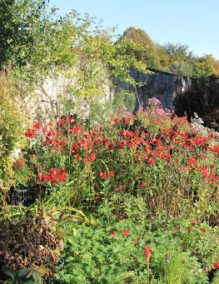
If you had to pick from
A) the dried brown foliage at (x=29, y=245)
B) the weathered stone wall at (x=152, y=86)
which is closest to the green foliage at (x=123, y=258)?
the dried brown foliage at (x=29, y=245)

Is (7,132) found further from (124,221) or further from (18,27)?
(18,27)

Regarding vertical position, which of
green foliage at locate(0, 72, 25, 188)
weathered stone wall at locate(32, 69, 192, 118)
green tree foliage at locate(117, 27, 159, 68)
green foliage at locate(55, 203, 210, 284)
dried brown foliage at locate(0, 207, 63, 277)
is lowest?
green foliage at locate(55, 203, 210, 284)

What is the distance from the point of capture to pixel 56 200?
339 cm

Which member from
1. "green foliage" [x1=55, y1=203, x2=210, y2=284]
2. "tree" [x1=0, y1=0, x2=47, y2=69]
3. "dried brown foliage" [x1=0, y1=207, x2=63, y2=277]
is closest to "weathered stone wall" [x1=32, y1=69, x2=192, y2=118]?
"tree" [x1=0, y1=0, x2=47, y2=69]

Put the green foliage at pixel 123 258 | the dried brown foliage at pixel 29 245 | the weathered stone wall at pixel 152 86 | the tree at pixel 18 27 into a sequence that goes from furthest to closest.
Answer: the weathered stone wall at pixel 152 86 < the tree at pixel 18 27 < the green foliage at pixel 123 258 < the dried brown foliage at pixel 29 245

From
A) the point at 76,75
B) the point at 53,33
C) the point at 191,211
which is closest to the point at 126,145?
the point at 191,211

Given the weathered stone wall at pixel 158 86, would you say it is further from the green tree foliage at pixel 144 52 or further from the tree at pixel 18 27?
the tree at pixel 18 27

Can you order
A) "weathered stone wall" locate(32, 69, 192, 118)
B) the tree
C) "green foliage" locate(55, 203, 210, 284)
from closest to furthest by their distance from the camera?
"green foliage" locate(55, 203, 210, 284)
the tree
"weathered stone wall" locate(32, 69, 192, 118)

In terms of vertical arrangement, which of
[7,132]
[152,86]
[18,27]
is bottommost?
[7,132]

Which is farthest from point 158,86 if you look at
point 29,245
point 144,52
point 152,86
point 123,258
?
point 29,245

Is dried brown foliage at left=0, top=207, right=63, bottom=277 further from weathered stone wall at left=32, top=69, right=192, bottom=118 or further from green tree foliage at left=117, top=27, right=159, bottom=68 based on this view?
green tree foliage at left=117, top=27, right=159, bottom=68

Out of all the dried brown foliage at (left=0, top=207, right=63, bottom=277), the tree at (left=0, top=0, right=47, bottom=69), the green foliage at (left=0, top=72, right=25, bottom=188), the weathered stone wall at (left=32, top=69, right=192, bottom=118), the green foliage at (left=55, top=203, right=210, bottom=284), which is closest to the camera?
the dried brown foliage at (left=0, top=207, right=63, bottom=277)

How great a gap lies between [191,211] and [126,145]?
1040mm

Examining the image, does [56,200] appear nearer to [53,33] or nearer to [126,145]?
[126,145]
